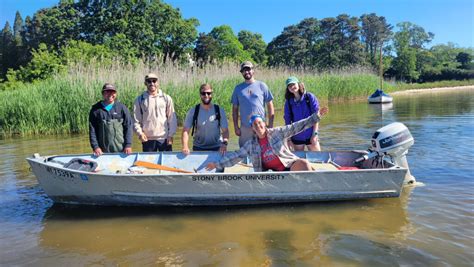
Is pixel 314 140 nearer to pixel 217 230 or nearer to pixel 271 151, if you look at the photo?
pixel 271 151

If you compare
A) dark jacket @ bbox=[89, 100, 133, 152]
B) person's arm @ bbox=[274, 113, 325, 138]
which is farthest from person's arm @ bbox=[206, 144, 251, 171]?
dark jacket @ bbox=[89, 100, 133, 152]

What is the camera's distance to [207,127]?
5715mm

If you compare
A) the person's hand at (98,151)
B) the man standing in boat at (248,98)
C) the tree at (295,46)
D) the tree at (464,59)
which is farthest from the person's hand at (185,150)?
the tree at (464,59)

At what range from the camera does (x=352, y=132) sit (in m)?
12.0

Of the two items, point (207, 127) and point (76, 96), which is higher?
point (76, 96)

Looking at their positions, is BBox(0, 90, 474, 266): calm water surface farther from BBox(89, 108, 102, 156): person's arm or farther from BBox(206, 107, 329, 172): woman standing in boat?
BBox(89, 108, 102, 156): person's arm

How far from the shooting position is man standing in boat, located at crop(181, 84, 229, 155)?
5577 millimetres

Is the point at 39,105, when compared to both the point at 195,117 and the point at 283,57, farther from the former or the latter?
the point at 283,57

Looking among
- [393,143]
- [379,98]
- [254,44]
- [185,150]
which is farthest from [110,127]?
[254,44]

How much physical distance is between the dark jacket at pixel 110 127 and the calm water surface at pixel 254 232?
37.2 inches

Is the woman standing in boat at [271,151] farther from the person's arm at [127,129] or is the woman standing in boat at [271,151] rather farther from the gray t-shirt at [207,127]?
the person's arm at [127,129]

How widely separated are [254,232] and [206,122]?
1.80 meters

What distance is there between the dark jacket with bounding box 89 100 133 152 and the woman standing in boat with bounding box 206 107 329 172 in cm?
144

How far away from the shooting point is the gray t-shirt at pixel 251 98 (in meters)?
5.61
